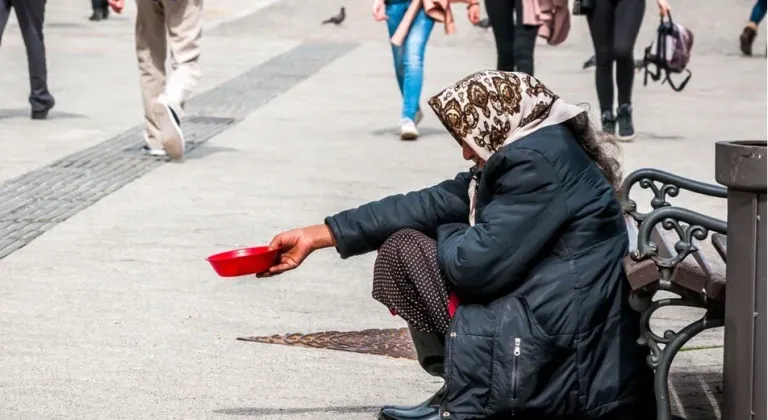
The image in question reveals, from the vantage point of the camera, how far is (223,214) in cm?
798

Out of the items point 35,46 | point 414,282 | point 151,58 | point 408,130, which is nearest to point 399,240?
point 414,282

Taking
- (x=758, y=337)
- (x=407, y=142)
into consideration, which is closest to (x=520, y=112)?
(x=758, y=337)

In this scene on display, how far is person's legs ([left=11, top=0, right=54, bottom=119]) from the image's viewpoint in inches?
456

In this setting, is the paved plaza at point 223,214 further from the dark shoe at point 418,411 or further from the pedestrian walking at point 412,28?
the pedestrian walking at point 412,28

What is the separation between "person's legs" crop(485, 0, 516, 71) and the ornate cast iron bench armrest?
7.23 metres

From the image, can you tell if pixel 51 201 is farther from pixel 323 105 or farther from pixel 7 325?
pixel 323 105

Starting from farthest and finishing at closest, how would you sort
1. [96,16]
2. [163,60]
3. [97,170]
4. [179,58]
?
[96,16], [163,60], [179,58], [97,170]

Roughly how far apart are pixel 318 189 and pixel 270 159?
1231mm

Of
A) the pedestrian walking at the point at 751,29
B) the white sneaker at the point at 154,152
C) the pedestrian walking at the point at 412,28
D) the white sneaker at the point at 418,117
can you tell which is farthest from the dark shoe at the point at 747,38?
the white sneaker at the point at 154,152

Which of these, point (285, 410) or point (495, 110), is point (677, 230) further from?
point (285, 410)

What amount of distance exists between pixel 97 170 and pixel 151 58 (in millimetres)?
1067

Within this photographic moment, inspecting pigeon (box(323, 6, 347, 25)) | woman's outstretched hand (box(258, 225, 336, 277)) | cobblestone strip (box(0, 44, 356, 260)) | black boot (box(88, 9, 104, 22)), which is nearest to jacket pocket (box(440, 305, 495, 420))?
woman's outstretched hand (box(258, 225, 336, 277))

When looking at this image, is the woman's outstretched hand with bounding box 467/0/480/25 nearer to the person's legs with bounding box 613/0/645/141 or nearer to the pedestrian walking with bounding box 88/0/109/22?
the person's legs with bounding box 613/0/645/141

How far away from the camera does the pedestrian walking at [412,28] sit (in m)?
10.9
